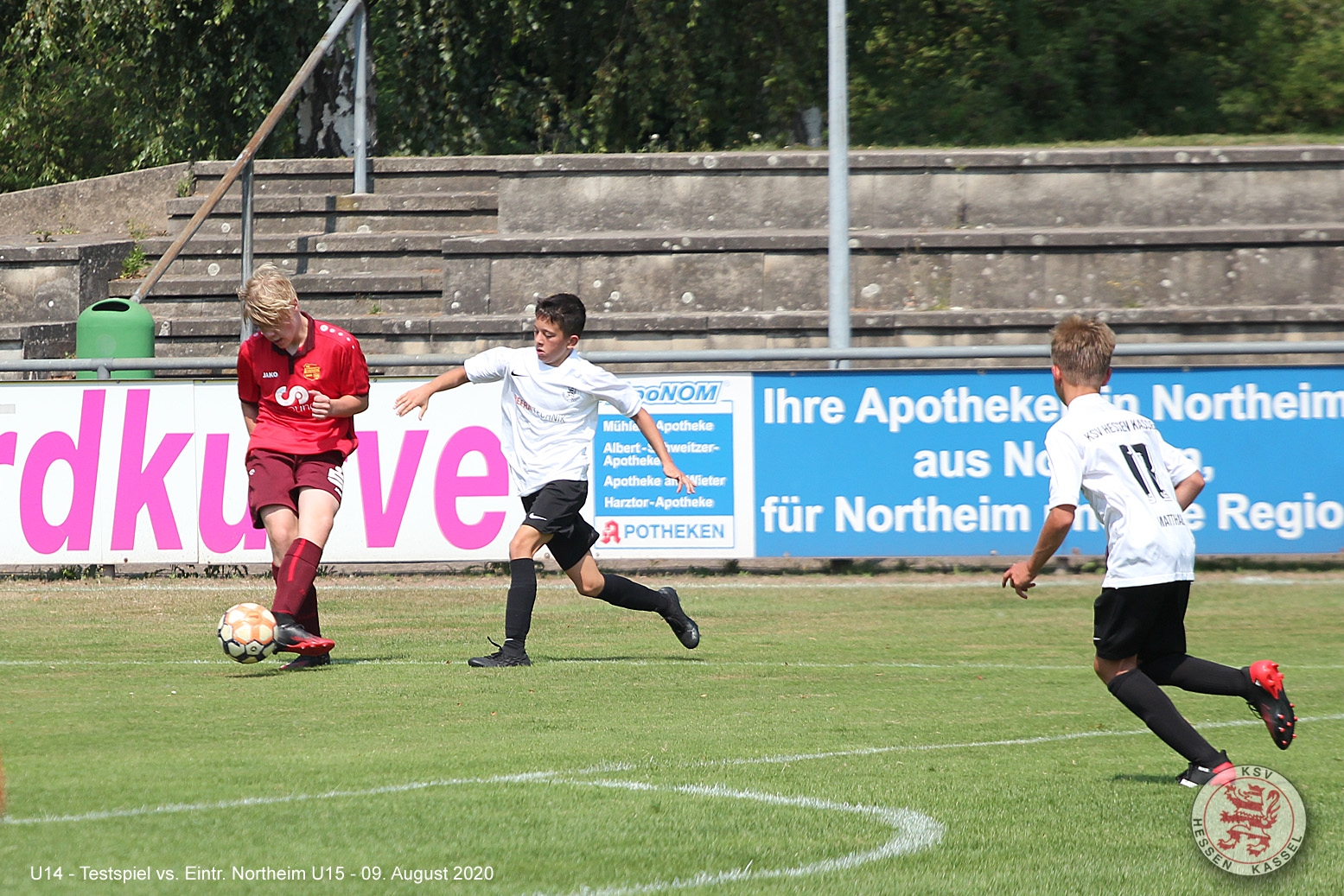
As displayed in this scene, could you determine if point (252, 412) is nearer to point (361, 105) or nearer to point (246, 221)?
point (246, 221)

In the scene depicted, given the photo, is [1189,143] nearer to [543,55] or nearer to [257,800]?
[543,55]

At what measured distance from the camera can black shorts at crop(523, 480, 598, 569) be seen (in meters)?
8.34

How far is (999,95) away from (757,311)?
9718 mm

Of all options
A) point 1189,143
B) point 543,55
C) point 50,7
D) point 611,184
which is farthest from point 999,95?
point 50,7

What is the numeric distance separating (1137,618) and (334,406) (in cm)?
441

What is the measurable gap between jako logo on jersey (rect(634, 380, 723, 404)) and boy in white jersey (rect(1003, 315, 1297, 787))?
7.44 m

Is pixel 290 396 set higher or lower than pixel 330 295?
lower

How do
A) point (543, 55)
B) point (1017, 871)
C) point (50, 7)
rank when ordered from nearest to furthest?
point (1017, 871)
point (50, 7)
point (543, 55)

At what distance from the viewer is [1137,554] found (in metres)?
5.25

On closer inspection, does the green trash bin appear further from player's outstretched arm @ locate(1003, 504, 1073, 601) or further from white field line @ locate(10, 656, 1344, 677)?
player's outstretched arm @ locate(1003, 504, 1073, 601)

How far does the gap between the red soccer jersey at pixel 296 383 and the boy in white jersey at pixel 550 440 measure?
0.36m

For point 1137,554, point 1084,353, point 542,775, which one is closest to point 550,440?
point 542,775

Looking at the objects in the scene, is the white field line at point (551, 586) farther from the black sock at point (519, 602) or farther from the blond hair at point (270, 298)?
the blond hair at point (270, 298)

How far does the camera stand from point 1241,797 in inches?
187
